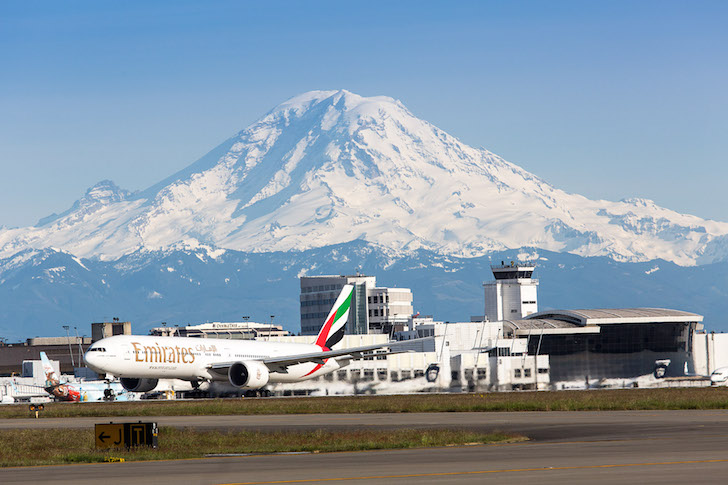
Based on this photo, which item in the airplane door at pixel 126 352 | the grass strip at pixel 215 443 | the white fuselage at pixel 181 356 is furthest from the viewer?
the airplane door at pixel 126 352

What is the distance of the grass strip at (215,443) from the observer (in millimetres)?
37438

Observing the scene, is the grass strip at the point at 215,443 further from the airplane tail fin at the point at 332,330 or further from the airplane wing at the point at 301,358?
the airplane tail fin at the point at 332,330

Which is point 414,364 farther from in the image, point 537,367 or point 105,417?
point 105,417

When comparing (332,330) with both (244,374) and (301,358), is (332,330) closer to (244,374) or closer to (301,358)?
(301,358)

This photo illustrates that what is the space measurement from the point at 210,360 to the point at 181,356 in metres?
4.05

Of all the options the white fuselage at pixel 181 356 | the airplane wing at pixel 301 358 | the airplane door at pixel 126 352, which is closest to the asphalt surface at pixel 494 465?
the airplane door at pixel 126 352

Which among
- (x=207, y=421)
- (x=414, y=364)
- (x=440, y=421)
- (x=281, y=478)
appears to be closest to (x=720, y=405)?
(x=440, y=421)

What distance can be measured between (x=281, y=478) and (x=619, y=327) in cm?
17320

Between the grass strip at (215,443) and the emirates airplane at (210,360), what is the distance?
38.4 meters

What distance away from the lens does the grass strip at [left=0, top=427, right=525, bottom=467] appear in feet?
123

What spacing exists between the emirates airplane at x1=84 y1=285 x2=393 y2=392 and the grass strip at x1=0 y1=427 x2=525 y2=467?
126 ft

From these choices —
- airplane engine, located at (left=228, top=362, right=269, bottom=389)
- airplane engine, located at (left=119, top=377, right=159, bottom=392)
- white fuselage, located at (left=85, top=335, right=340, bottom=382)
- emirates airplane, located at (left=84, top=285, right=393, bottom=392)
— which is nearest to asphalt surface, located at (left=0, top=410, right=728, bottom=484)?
white fuselage, located at (left=85, top=335, right=340, bottom=382)

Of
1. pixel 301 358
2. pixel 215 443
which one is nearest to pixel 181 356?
pixel 301 358

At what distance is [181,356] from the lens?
303 ft
